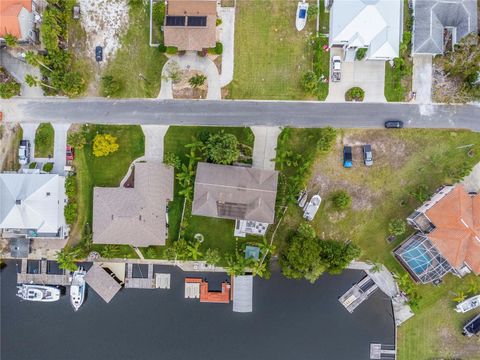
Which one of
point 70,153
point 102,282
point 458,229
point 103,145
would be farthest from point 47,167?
point 458,229

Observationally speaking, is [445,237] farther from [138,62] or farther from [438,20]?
[138,62]

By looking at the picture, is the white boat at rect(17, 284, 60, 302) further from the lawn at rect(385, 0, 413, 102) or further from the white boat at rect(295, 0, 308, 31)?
the lawn at rect(385, 0, 413, 102)

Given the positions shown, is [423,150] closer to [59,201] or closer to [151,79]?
[151,79]

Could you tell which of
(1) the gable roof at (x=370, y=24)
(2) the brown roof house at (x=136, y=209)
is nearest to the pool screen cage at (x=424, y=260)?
(1) the gable roof at (x=370, y=24)

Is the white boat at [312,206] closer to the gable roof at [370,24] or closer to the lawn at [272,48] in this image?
the lawn at [272,48]

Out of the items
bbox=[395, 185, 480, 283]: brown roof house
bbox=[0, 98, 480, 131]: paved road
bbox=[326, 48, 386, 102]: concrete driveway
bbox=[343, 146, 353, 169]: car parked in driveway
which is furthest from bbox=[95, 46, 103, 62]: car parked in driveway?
bbox=[395, 185, 480, 283]: brown roof house

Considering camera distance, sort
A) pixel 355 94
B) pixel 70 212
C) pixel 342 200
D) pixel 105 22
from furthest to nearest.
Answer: pixel 105 22 < pixel 70 212 < pixel 355 94 < pixel 342 200

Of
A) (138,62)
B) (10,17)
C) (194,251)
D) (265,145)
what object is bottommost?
(194,251)
